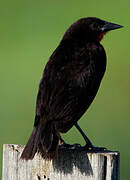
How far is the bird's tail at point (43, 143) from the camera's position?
3.73 meters

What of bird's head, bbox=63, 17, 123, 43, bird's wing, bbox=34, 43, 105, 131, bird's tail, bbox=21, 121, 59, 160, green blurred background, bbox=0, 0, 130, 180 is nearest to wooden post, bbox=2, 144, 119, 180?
bird's tail, bbox=21, 121, 59, 160

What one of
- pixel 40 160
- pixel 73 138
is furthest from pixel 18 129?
pixel 40 160

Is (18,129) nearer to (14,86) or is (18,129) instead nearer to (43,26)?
(14,86)

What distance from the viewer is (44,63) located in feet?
28.7

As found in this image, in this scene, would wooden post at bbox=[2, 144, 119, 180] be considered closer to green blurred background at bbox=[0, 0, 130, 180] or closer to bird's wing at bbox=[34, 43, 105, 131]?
bird's wing at bbox=[34, 43, 105, 131]

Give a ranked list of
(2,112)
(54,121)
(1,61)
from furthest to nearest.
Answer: (1,61) < (2,112) < (54,121)

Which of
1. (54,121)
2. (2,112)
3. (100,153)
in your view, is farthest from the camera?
(2,112)

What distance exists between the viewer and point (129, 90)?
8.16 m

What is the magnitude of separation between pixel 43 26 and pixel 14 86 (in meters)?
2.02

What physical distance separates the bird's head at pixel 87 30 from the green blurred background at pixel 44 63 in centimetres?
151

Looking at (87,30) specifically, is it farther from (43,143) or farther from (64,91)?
(43,143)

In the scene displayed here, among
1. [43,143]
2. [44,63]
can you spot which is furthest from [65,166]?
[44,63]

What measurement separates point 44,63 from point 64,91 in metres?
4.49

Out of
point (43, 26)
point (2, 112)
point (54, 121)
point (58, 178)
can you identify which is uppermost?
point (43, 26)
